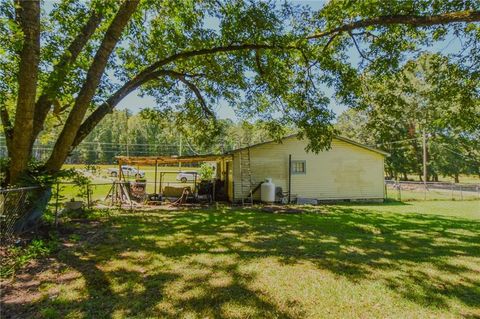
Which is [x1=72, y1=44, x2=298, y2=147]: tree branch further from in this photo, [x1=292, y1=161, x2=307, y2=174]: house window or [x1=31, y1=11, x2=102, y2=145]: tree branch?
[x1=292, y1=161, x2=307, y2=174]: house window

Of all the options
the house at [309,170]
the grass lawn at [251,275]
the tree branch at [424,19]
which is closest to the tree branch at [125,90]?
the tree branch at [424,19]

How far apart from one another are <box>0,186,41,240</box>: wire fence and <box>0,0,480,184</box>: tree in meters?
0.43

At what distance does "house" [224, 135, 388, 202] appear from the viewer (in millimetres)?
15188

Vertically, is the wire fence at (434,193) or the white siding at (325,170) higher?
the white siding at (325,170)

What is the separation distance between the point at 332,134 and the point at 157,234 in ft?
20.0

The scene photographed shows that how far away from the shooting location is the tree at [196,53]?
18.5ft

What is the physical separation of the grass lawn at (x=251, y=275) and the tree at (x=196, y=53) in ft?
9.61

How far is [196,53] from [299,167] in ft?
31.2

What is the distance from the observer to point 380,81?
8062mm

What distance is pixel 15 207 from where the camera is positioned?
5566mm

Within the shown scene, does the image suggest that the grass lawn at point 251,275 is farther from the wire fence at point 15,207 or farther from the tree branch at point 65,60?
the tree branch at point 65,60

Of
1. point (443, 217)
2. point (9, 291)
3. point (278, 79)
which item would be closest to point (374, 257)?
point (9, 291)

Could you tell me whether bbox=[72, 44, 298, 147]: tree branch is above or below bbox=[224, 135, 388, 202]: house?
above

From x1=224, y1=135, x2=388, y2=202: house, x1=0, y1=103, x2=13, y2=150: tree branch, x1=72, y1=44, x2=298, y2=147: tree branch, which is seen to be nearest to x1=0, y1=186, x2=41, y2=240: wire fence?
x1=0, y1=103, x2=13, y2=150: tree branch
